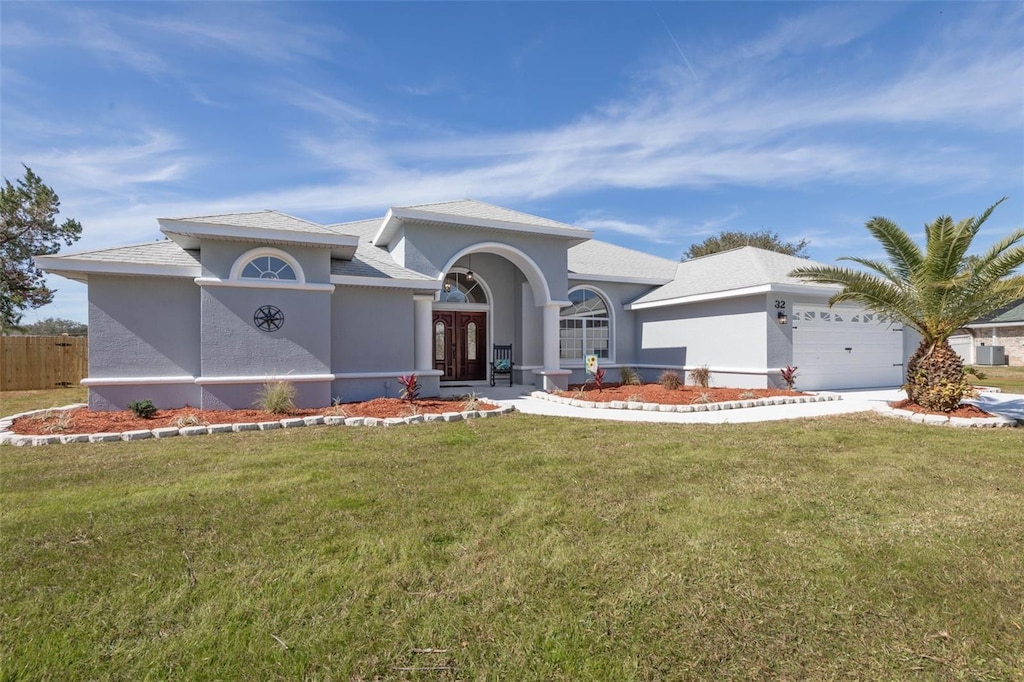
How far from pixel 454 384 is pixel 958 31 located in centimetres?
1457

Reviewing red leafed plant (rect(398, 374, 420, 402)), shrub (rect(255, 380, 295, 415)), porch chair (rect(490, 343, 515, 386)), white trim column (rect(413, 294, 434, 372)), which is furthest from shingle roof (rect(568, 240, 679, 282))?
shrub (rect(255, 380, 295, 415))

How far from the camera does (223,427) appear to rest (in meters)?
8.25

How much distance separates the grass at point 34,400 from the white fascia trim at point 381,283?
7.31 meters

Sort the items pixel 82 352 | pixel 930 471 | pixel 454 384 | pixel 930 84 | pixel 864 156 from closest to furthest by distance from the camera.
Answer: pixel 930 471, pixel 930 84, pixel 864 156, pixel 454 384, pixel 82 352

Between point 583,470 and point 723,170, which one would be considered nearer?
point 583,470

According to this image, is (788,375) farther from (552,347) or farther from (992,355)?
(992,355)

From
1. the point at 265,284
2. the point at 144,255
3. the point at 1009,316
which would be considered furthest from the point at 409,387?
the point at 1009,316

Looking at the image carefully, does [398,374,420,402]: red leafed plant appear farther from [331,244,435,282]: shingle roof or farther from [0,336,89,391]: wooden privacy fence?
[0,336,89,391]: wooden privacy fence

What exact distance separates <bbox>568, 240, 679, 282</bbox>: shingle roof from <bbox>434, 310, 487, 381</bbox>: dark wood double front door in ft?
12.9

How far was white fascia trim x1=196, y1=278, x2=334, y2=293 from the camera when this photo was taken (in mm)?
9797

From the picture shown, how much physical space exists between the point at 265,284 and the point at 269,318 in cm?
74

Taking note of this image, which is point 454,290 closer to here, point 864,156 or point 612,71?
point 612,71

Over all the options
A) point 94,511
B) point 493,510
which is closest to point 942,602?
point 493,510

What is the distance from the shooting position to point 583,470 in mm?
5730
